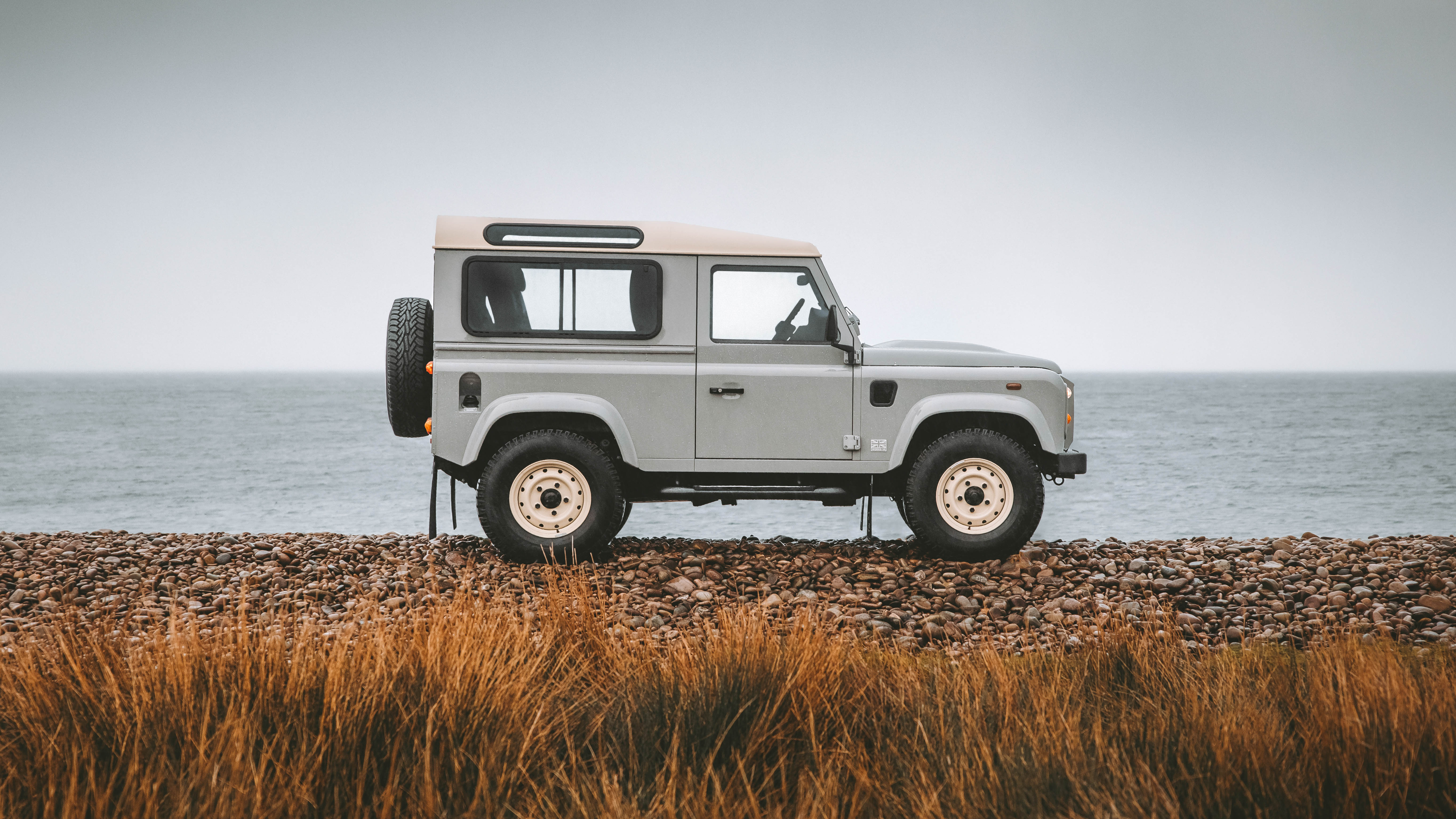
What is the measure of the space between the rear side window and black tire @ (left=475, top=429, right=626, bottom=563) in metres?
0.78

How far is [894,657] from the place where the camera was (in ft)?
13.2

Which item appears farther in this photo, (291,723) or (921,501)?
(921,501)

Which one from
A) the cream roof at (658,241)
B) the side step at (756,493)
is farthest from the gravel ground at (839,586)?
the cream roof at (658,241)

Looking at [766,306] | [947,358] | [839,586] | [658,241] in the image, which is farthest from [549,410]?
[947,358]

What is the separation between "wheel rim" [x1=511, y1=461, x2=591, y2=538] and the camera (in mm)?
6559

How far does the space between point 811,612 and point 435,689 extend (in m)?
1.56

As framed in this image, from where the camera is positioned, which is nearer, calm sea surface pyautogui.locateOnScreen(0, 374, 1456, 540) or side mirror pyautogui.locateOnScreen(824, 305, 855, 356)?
side mirror pyautogui.locateOnScreen(824, 305, 855, 356)

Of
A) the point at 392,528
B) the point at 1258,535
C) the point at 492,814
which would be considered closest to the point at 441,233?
the point at 492,814

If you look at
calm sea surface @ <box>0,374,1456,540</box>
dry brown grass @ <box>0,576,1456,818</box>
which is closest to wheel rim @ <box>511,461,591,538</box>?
calm sea surface @ <box>0,374,1456,540</box>

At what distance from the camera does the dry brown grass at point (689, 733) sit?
8.22 ft

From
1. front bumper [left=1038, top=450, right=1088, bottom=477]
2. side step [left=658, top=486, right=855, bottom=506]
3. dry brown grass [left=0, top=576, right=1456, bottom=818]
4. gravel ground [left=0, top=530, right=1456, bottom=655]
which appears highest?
front bumper [left=1038, top=450, right=1088, bottom=477]

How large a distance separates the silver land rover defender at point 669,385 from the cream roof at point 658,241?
0.01 meters

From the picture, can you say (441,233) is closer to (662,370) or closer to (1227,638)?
(662,370)

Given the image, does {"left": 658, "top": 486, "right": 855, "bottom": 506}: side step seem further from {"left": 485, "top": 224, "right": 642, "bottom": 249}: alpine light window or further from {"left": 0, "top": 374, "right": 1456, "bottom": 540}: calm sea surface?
{"left": 485, "top": 224, "right": 642, "bottom": 249}: alpine light window
